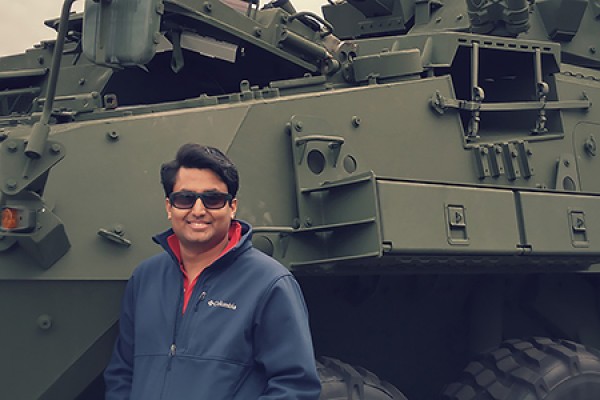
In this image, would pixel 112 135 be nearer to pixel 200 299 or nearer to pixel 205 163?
pixel 205 163

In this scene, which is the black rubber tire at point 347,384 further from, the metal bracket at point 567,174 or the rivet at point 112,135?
the metal bracket at point 567,174

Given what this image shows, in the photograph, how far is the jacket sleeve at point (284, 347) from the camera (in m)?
3.08

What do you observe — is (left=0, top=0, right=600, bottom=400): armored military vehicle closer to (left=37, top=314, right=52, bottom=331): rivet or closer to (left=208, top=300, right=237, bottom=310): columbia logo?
(left=37, top=314, right=52, bottom=331): rivet

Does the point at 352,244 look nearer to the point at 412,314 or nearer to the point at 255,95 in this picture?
the point at 255,95

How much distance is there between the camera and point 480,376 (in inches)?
220

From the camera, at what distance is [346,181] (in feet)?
15.0

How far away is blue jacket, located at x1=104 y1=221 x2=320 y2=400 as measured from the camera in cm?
311

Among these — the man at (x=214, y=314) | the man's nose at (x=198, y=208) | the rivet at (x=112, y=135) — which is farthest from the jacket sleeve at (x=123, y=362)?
the rivet at (x=112, y=135)

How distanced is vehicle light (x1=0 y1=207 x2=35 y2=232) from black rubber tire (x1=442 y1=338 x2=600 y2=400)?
2640mm

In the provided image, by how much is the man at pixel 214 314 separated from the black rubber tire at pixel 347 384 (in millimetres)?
1402

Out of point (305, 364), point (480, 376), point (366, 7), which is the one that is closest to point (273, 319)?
point (305, 364)

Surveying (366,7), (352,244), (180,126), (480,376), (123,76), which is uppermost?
(366,7)

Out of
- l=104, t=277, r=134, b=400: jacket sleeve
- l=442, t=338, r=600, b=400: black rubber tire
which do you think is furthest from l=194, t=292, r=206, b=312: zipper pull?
l=442, t=338, r=600, b=400: black rubber tire

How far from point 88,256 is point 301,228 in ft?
3.22
